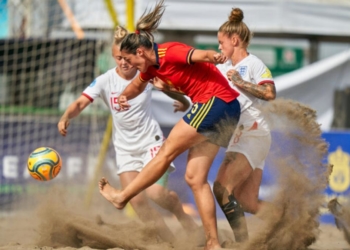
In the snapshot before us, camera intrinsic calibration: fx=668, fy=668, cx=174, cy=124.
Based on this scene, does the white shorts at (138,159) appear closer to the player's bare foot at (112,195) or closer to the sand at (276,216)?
the sand at (276,216)

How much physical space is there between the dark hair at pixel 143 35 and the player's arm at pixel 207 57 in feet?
1.43

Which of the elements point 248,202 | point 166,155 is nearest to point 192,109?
point 166,155

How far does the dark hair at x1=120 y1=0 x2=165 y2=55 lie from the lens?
5.65 meters

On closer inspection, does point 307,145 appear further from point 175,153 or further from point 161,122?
point 161,122

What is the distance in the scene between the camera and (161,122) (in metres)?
9.94

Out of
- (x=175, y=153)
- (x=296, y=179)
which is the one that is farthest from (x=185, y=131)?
(x=296, y=179)

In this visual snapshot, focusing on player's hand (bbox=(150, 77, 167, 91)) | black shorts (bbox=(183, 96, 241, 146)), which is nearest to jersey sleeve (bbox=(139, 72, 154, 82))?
player's hand (bbox=(150, 77, 167, 91))

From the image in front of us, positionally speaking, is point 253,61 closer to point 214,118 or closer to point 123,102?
point 214,118

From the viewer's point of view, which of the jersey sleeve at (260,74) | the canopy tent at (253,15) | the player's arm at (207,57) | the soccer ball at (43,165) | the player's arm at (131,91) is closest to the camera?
the player's arm at (207,57)

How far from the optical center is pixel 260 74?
6078mm

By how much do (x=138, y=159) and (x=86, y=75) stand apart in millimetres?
4732

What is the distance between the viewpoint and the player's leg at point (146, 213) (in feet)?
21.4

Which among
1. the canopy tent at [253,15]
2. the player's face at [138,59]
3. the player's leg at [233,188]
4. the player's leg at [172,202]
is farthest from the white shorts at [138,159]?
the canopy tent at [253,15]

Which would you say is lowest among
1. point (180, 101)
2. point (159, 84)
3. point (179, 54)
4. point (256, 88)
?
point (180, 101)
